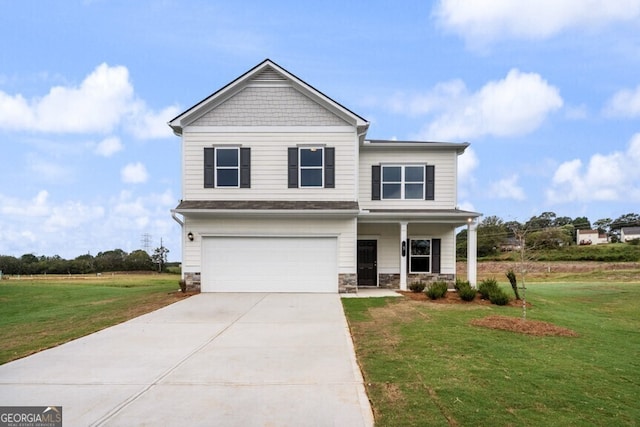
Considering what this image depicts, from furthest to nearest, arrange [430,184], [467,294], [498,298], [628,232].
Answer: [628,232] → [430,184] → [467,294] → [498,298]

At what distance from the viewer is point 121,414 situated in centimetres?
443

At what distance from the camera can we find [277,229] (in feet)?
49.8

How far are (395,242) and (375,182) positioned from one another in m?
2.72

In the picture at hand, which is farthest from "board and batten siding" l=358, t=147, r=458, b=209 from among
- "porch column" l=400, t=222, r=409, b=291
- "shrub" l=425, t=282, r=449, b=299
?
"shrub" l=425, t=282, r=449, b=299

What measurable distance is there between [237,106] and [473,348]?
490 inches

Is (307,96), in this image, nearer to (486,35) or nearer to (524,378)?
(486,35)

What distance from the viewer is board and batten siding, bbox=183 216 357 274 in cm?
1515

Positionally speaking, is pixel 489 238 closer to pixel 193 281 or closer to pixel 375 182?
pixel 375 182

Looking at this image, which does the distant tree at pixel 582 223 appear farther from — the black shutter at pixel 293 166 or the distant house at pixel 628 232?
the black shutter at pixel 293 166

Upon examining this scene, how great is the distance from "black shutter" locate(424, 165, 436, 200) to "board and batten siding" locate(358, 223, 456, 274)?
1244mm

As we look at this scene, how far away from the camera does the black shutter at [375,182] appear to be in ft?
55.7

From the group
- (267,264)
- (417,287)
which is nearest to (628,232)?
(417,287)

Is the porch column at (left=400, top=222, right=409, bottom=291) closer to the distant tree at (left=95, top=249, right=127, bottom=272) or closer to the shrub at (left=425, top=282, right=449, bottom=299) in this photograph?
the shrub at (left=425, top=282, right=449, bottom=299)

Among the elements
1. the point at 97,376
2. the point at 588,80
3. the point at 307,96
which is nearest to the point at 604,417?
the point at 97,376
